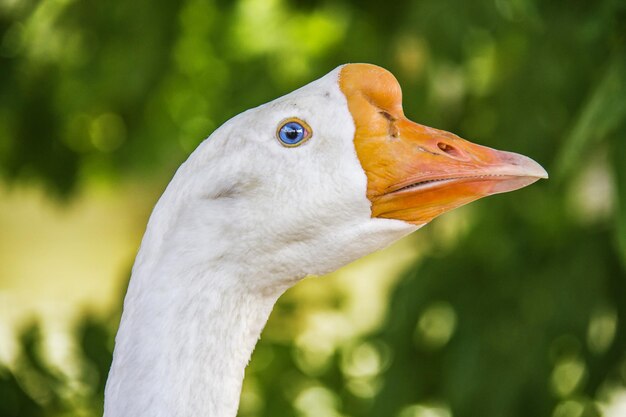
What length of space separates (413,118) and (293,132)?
1.75m

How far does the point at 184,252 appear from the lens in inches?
60.1

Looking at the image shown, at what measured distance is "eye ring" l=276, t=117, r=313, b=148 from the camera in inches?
59.7

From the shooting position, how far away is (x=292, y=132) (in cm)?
152

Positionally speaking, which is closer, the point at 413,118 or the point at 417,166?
the point at 417,166

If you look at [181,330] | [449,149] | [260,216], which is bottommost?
[181,330]

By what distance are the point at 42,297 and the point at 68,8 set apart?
277 centimetres

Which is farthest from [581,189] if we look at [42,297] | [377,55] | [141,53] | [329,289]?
[42,297]

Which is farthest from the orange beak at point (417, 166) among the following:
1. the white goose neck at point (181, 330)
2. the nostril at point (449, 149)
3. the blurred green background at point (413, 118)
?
the blurred green background at point (413, 118)

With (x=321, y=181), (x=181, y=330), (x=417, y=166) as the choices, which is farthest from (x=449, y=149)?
(x=181, y=330)

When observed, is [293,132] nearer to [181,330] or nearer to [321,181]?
[321,181]

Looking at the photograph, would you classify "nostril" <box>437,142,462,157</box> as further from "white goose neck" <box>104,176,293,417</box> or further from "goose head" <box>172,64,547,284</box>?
"white goose neck" <box>104,176,293,417</box>

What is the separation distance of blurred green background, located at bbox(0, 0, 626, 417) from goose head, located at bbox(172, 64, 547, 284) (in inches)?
50.8

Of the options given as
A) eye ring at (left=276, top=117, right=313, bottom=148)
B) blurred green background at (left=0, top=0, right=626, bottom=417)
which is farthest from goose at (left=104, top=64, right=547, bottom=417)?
blurred green background at (left=0, top=0, right=626, bottom=417)

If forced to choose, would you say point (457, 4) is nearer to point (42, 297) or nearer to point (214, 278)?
point (214, 278)
